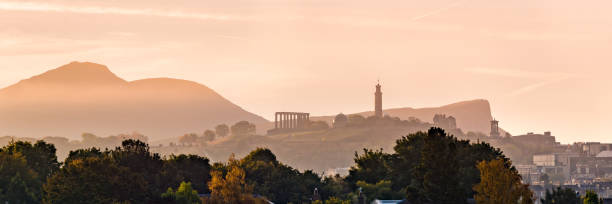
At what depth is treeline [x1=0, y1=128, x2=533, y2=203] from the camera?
132625 millimetres

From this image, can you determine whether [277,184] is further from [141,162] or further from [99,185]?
[99,185]

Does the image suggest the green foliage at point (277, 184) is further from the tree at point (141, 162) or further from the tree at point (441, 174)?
the tree at point (441, 174)

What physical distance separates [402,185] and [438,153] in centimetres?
4632

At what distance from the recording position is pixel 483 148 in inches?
7151

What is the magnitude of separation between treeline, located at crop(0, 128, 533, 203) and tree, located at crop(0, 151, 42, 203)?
0.14 m

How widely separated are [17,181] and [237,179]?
35.5m

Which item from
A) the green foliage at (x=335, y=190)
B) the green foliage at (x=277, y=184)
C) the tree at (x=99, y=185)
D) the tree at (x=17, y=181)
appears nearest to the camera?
the tree at (x=99, y=185)

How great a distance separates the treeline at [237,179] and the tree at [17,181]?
14cm

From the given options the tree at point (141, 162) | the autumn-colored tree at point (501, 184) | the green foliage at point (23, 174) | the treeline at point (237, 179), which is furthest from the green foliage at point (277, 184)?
the autumn-colored tree at point (501, 184)

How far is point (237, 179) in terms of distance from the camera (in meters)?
135

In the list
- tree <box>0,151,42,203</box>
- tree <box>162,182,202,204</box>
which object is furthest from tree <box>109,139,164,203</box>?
tree <box>162,182,202,204</box>

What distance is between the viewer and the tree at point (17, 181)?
5994 inches

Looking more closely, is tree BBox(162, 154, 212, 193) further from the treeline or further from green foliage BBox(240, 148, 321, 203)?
green foliage BBox(240, 148, 321, 203)

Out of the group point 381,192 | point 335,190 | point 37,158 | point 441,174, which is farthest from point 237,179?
point 335,190
